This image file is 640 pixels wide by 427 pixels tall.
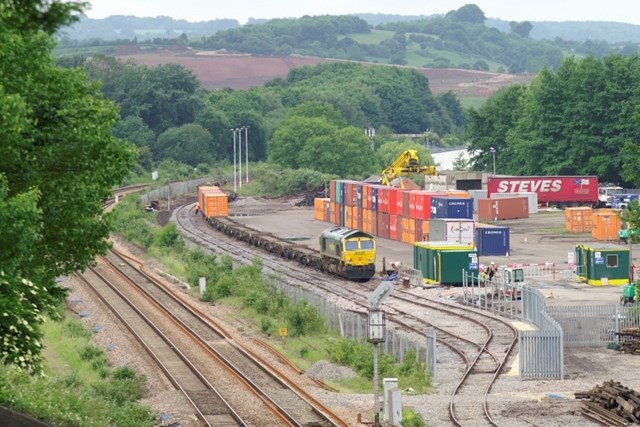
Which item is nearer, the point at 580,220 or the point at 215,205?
the point at 580,220

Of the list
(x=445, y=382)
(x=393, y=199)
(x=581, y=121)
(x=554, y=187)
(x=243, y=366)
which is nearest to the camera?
(x=445, y=382)

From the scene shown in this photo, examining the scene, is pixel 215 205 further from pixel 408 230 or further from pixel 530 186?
pixel 530 186

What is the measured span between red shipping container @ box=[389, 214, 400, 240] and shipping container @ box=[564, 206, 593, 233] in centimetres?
1491

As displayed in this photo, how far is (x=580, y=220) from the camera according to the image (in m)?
99.4

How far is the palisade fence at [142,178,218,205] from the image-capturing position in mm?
138650

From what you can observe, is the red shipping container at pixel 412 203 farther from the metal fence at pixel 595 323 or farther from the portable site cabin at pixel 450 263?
the metal fence at pixel 595 323

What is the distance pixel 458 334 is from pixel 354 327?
4.15 metres

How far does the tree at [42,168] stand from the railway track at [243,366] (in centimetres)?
735

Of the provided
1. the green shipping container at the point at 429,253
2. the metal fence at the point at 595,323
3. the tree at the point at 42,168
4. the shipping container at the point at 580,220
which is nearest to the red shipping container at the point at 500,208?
the shipping container at the point at 580,220

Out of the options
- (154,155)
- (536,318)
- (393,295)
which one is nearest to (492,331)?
(536,318)

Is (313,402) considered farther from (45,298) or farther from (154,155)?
(154,155)

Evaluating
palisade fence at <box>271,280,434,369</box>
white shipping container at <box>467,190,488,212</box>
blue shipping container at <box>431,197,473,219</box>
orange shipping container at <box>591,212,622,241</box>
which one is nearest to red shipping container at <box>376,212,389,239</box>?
blue shipping container at <box>431,197,473,219</box>

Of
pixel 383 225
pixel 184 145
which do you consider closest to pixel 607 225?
pixel 383 225

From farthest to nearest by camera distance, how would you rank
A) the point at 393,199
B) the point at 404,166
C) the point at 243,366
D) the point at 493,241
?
the point at 404,166 < the point at 393,199 < the point at 493,241 < the point at 243,366
